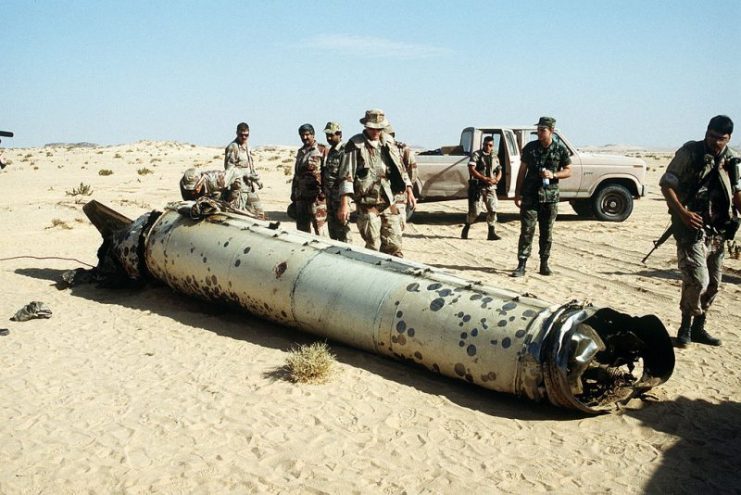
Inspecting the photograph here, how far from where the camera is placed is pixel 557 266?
9.06 meters

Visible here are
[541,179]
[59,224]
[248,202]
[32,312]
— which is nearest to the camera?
[32,312]

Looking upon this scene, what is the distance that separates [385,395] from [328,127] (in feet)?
15.8

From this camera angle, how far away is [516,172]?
41.3ft

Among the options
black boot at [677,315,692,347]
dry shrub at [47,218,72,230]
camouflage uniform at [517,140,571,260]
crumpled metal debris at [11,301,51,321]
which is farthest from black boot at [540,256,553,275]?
dry shrub at [47,218,72,230]

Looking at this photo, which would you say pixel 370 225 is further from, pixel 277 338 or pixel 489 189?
pixel 489 189

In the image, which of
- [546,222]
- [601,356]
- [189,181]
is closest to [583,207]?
[546,222]

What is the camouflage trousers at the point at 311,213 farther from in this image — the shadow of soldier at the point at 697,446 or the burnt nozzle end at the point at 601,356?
the shadow of soldier at the point at 697,446

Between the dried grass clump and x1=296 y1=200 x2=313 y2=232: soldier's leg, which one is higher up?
x1=296 y1=200 x2=313 y2=232: soldier's leg

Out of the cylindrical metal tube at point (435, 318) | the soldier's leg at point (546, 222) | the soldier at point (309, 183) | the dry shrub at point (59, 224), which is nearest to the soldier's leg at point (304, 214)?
the soldier at point (309, 183)

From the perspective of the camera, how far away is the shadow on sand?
4.47 metres

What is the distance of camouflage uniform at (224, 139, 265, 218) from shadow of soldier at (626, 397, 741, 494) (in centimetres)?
558

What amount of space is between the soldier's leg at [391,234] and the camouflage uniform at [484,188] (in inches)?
169

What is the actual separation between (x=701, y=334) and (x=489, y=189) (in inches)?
218

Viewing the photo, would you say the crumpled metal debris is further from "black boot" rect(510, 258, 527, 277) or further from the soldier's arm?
"black boot" rect(510, 258, 527, 277)
